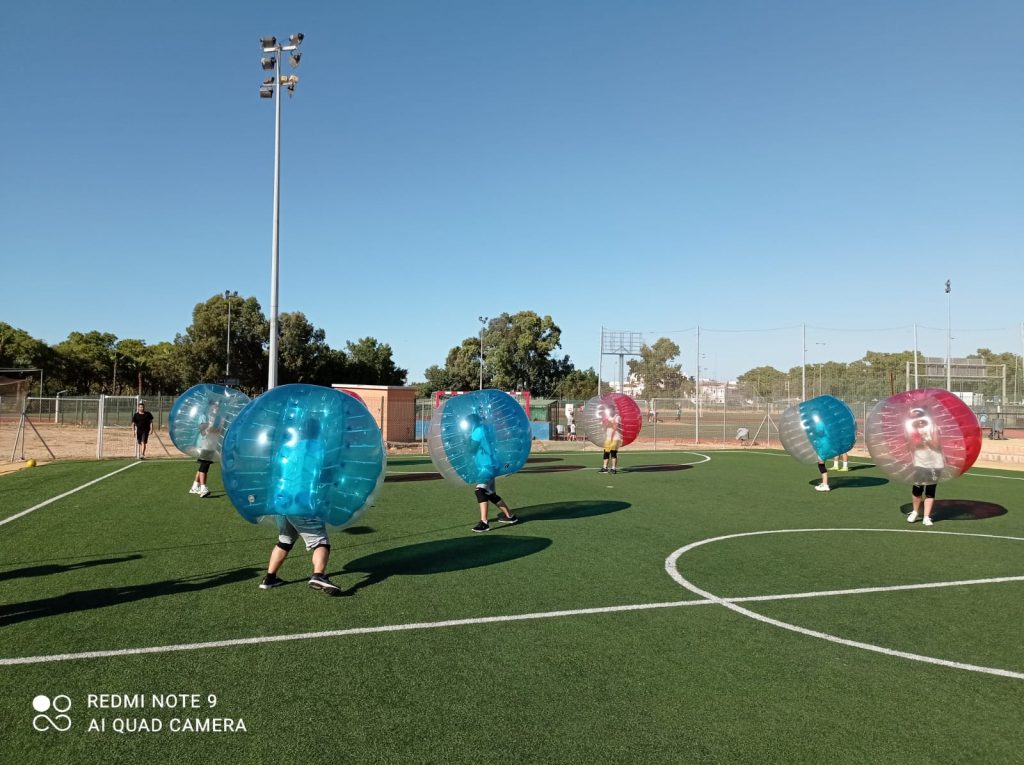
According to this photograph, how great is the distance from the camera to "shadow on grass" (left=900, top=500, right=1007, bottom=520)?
12758mm

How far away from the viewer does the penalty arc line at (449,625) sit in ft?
17.3

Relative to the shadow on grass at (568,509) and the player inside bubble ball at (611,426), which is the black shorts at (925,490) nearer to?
the shadow on grass at (568,509)

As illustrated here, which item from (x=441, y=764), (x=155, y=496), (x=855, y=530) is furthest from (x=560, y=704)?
(x=155, y=496)

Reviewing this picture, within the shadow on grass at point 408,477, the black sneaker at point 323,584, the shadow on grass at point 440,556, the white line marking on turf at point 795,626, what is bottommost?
the shadow on grass at point 408,477

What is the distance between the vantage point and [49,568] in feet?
26.4

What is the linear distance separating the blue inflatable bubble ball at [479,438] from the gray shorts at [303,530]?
147 inches

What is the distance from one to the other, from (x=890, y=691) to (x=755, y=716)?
3.99 feet

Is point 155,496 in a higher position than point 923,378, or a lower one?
lower

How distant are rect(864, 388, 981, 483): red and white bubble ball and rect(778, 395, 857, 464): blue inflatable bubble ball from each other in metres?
4.27

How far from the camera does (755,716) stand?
443 centimetres

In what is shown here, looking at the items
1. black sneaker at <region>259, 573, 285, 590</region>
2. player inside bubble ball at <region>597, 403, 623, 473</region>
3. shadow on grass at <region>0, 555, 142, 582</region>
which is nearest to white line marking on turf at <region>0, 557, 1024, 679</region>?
black sneaker at <region>259, 573, 285, 590</region>

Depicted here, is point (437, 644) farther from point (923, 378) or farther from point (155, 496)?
point (923, 378)

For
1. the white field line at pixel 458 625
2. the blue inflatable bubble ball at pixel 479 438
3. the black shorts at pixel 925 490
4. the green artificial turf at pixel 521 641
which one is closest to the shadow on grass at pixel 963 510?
the black shorts at pixel 925 490

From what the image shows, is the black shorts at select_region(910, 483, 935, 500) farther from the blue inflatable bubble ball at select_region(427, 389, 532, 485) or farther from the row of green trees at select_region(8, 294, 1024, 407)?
the row of green trees at select_region(8, 294, 1024, 407)
